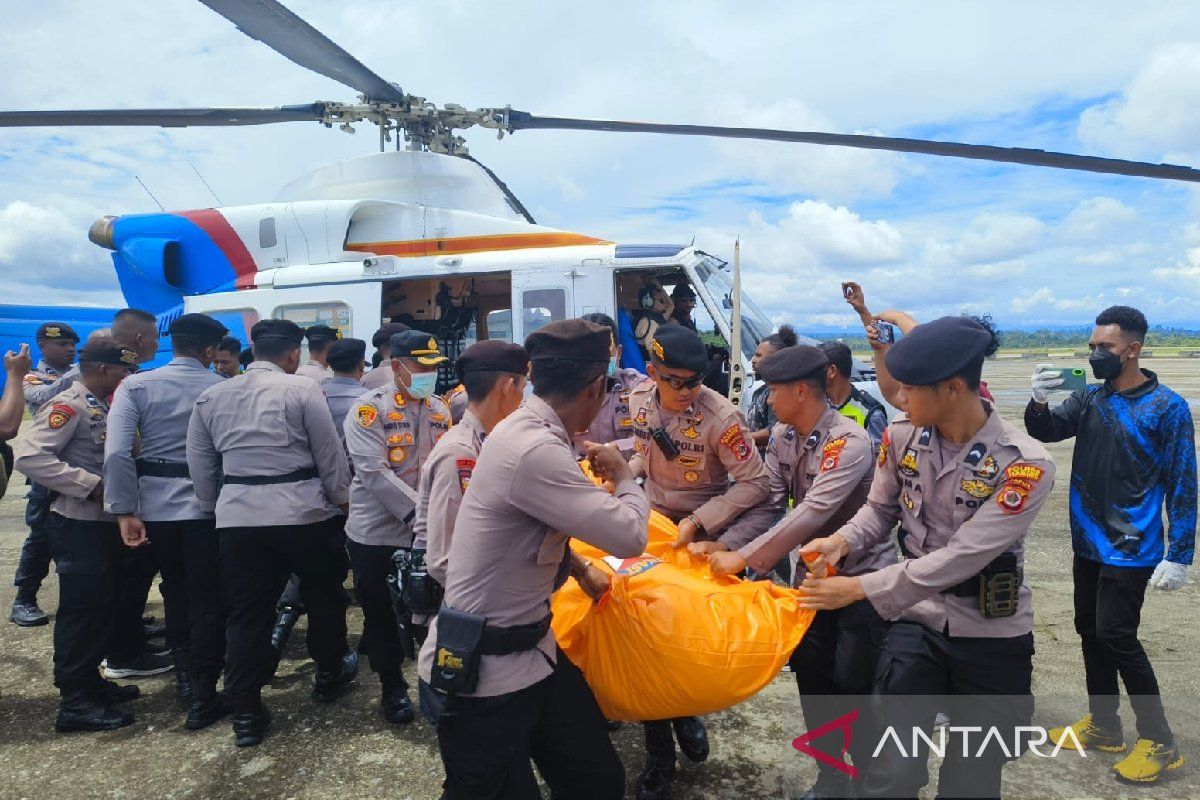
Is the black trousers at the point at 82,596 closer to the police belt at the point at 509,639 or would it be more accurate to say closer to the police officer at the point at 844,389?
the police belt at the point at 509,639

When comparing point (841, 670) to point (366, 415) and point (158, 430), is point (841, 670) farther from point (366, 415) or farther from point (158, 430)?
point (158, 430)

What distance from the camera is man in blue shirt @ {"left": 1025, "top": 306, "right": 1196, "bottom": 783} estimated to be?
116 inches

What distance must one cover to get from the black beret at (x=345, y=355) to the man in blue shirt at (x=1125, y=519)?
3.65m

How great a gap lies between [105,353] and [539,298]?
343 centimetres

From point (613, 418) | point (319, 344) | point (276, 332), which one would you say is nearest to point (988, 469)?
point (613, 418)

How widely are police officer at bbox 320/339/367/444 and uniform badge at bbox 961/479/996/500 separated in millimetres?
3490

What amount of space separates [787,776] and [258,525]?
258cm

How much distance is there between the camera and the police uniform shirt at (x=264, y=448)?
3443 mm

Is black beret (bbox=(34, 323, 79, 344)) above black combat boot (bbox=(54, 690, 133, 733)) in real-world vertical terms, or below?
above

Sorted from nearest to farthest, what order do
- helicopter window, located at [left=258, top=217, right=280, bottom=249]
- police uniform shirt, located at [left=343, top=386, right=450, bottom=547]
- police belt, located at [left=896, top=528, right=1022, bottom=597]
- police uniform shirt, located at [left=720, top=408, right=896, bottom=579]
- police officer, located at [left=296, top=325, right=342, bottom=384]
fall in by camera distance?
police belt, located at [left=896, top=528, right=1022, bottom=597] → police uniform shirt, located at [left=720, top=408, right=896, bottom=579] → police uniform shirt, located at [left=343, top=386, right=450, bottom=547] → police officer, located at [left=296, top=325, right=342, bottom=384] → helicopter window, located at [left=258, top=217, right=280, bottom=249]

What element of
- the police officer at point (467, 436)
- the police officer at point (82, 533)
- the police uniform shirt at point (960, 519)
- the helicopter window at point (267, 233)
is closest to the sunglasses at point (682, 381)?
the police officer at point (467, 436)

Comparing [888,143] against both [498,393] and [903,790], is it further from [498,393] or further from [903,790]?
[903,790]

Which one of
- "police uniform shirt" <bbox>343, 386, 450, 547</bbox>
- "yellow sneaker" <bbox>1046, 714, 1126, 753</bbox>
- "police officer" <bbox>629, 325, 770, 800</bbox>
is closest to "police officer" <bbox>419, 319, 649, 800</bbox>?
"police officer" <bbox>629, 325, 770, 800</bbox>

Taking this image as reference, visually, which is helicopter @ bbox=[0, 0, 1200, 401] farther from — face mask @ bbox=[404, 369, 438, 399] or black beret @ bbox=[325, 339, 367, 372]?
face mask @ bbox=[404, 369, 438, 399]
